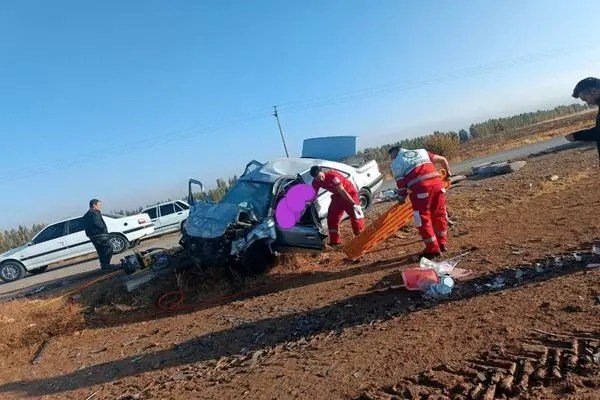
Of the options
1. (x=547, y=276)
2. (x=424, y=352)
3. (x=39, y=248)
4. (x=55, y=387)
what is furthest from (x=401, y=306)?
(x=39, y=248)

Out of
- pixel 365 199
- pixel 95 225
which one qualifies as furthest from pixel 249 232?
pixel 95 225

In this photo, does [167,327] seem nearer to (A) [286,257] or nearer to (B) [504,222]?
(A) [286,257]

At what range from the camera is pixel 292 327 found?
15.8 ft

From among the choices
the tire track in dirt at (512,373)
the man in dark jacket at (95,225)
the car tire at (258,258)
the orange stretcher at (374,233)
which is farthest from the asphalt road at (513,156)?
the tire track in dirt at (512,373)

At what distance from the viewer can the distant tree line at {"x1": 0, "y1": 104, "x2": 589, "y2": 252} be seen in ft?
95.0

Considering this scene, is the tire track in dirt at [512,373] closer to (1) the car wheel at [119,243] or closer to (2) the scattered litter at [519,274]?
(2) the scattered litter at [519,274]

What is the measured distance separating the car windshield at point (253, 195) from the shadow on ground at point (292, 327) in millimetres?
2453

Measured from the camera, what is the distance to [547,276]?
4508 mm

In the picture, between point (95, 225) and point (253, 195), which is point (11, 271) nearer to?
point (95, 225)

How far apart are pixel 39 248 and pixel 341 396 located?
13.8 metres

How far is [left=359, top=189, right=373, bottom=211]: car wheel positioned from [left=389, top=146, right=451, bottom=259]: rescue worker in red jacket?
12.6 ft

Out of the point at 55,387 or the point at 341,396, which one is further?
the point at 55,387

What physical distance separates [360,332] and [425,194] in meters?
2.46

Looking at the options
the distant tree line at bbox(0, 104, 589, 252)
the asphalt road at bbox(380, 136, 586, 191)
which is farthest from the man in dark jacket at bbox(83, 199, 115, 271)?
the asphalt road at bbox(380, 136, 586, 191)
